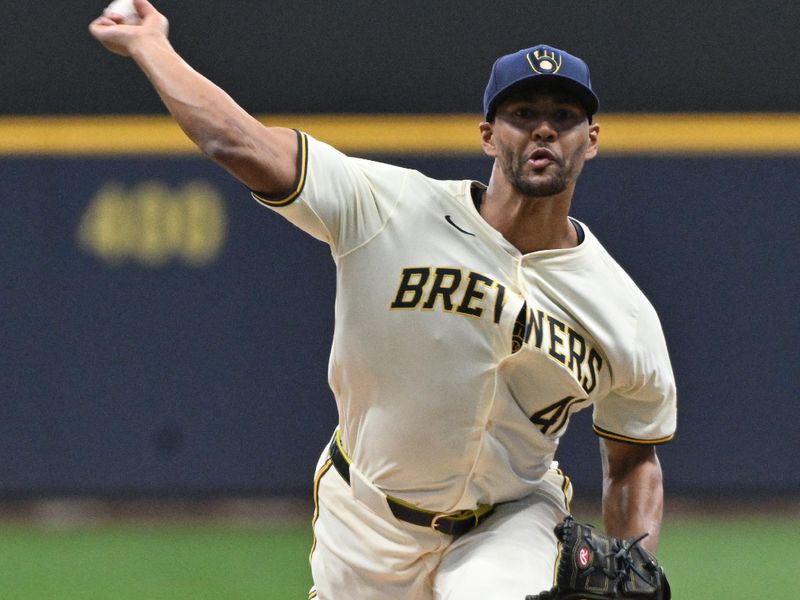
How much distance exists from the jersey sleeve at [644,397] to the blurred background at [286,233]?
385 centimetres

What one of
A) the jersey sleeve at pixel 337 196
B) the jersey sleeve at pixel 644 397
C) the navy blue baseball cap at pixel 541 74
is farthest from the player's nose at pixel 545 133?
the jersey sleeve at pixel 644 397

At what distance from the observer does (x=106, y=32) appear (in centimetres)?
314

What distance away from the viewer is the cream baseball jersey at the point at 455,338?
3.52 meters

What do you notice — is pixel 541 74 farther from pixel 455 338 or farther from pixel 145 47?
pixel 145 47

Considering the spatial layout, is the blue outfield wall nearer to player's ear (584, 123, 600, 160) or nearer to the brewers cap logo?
player's ear (584, 123, 600, 160)

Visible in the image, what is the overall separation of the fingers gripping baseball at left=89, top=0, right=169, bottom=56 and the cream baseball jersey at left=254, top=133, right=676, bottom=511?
0.53 metres

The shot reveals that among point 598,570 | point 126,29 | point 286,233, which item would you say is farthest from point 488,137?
point 286,233

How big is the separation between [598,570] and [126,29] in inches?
68.2

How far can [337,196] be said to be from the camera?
3.39 metres

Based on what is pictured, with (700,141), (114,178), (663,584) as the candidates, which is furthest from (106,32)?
(700,141)

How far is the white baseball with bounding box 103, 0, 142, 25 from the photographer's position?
127 inches

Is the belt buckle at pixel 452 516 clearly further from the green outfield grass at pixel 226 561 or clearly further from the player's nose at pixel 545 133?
the green outfield grass at pixel 226 561

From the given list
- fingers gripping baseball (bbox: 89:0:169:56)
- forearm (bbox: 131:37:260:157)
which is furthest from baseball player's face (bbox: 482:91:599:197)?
fingers gripping baseball (bbox: 89:0:169:56)

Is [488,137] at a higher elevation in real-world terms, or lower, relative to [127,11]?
lower
